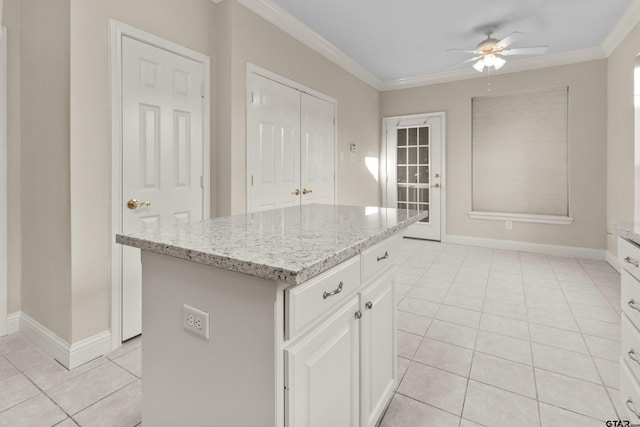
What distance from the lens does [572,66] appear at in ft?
14.8

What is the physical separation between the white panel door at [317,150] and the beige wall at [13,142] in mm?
2390

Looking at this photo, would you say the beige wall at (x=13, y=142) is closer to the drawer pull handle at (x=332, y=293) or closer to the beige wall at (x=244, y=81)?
the beige wall at (x=244, y=81)

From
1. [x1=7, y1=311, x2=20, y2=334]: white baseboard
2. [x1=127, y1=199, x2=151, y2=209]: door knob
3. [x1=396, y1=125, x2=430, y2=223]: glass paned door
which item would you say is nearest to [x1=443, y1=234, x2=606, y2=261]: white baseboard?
[x1=396, y1=125, x2=430, y2=223]: glass paned door

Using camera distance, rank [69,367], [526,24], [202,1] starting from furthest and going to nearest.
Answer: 1. [526,24]
2. [202,1]
3. [69,367]

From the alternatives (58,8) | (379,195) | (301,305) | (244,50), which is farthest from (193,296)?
(379,195)

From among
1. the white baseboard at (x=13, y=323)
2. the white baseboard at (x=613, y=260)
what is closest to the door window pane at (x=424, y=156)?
the white baseboard at (x=613, y=260)

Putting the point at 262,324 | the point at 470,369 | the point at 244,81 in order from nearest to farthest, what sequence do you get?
the point at 262,324 < the point at 470,369 < the point at 244,81

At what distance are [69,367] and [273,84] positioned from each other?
2.74m

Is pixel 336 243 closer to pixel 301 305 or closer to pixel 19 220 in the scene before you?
pixel 301 305

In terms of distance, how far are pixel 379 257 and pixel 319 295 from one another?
480 mm

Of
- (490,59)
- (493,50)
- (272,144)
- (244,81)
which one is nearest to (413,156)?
(490,59)

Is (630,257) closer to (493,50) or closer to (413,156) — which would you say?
(493,50)

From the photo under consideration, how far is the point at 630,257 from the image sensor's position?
4.24 ft

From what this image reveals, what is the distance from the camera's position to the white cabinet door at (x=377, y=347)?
4.17ft
